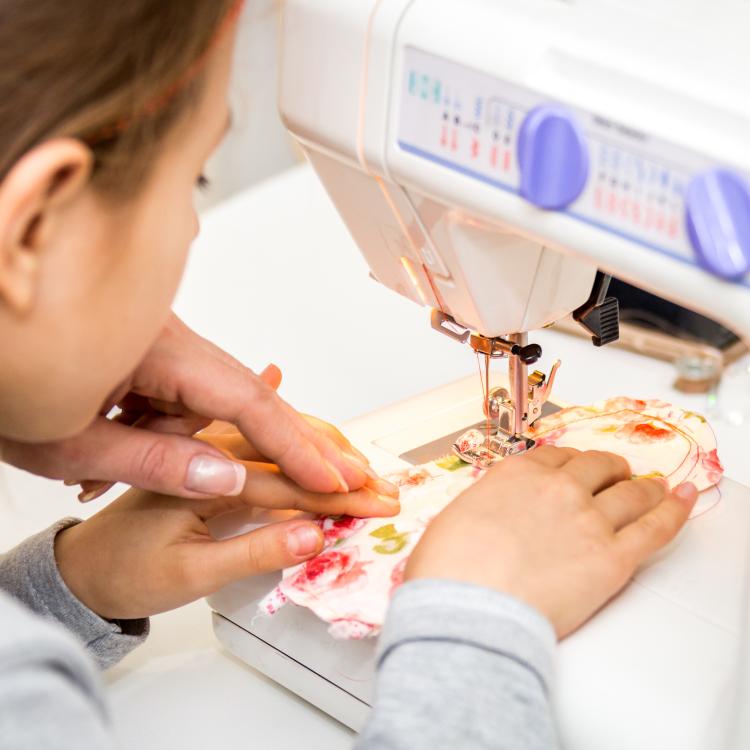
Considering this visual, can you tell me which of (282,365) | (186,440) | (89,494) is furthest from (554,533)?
(282,365)

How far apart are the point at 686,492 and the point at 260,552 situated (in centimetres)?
32

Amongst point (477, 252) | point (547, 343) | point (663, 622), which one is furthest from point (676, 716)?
point (547, 343)

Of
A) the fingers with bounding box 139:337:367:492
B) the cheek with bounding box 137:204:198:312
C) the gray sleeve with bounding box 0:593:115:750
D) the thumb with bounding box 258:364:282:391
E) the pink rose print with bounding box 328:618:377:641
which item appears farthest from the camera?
Answer: the thumb with bounding box 258:364:282:391

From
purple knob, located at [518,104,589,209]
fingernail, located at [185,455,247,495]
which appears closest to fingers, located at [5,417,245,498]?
fingernail, located at [185,455,247,495]

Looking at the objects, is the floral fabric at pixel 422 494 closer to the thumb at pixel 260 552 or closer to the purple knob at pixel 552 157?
the thumb at pixel 260 552

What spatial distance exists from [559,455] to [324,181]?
0.28 meters

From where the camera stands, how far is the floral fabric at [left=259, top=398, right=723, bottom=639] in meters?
0.83

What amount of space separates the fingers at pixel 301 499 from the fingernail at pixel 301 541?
0.16ft

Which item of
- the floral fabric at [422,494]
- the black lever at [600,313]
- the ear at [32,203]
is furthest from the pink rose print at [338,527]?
Result: the ear at [32,203]

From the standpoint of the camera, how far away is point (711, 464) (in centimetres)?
94

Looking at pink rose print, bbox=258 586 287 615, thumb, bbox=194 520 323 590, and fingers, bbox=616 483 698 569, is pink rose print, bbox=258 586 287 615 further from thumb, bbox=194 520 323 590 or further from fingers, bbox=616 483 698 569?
fingers, bbox=616 483 698 569

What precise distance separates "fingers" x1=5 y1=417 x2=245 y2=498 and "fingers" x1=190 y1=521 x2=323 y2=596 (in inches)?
1.6

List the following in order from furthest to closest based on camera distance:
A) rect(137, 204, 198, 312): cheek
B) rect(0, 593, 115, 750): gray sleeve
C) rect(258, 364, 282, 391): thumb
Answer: rect(258, 364, 282, 391): thumb < rect(137, 204, 198, 312): cheek < rect(0, 593, 115, 750): gray sleeve

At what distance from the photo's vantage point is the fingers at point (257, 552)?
87cm
